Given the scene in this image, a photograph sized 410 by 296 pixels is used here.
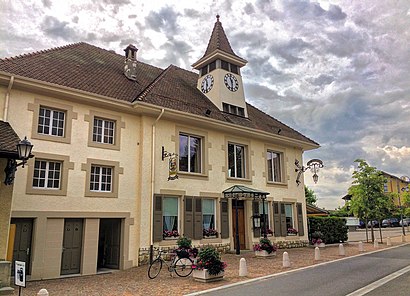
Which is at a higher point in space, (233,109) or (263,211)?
(233,109)

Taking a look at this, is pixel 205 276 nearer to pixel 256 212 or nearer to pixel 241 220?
pixel 241 220

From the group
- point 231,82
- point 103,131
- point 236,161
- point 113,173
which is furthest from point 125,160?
point 231,82

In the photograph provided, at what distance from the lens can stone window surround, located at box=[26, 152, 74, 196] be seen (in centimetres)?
1170

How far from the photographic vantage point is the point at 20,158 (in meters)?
8.81

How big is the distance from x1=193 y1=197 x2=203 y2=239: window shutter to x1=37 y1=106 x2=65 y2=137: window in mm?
6574

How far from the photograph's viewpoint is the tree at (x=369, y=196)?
79.3ft

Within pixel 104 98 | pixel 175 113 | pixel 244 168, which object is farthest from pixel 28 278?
pixel 244 168

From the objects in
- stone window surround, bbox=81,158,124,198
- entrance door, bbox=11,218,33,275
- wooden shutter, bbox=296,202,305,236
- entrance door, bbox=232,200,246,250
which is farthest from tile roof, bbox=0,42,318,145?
entrance door, bbox=11,218,33,275

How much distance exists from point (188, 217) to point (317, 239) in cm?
987

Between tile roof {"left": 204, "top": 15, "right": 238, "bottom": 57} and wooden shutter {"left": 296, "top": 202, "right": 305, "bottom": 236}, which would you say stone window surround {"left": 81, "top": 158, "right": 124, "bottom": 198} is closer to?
tile roof {"left": 204, "top": 15, "right": 238, "bottom": 57}

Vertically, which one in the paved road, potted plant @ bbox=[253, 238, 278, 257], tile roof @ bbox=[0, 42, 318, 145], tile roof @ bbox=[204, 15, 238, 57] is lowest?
the paved road

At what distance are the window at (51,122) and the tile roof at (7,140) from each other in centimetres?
156

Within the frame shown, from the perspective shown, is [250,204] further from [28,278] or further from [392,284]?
[28,278]

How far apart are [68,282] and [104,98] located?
675 cm
